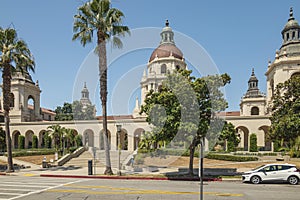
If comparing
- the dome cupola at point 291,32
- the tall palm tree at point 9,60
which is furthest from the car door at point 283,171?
the dome cupola at point 291,32

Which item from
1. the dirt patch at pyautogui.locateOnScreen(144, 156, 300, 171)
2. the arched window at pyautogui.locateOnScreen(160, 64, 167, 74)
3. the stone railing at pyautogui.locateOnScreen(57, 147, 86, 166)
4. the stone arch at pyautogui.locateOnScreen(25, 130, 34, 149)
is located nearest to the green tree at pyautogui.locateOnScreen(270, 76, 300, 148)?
the dirt patch at pyautogui.locateOnScreen(144, 156, 300, 171)

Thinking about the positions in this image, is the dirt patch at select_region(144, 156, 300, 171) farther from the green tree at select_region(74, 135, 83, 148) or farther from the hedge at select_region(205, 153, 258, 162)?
the green tree at select_region(74, 135, 83, 148)

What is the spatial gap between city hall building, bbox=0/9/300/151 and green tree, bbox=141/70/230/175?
23.3 metres

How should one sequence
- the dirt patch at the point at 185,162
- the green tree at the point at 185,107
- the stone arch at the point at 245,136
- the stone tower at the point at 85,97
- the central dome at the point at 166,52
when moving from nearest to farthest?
the green tree at the point at 185,107, the dirt patch at the point at 185,162, the stone arch at the point at 245,136, the central dome at the point at 166,52, the stone tower at the point at 85,97

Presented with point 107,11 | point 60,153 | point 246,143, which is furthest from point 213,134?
point 246,143

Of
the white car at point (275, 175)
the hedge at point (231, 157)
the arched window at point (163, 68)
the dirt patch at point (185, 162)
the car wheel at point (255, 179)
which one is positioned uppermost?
the arched window at point (163, 68)

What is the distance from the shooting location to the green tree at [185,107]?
1720cm

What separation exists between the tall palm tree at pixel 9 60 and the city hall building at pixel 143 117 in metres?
21.5

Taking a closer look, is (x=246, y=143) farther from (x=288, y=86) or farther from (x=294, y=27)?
(x=288, y=86)

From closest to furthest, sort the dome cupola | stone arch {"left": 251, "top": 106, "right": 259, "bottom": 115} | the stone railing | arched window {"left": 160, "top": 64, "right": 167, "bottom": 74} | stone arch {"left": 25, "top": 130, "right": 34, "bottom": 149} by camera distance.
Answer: the stone railing, the dome cupola, stone arch {"left": 25, "top": 130, "right": 34, "bottom": 149}, stone arch {"left": 251, "top": 106, "right": 259, "bottom": 115}, arched window {"left": 160, "top": 64, "right": 167, "bottom": 74}

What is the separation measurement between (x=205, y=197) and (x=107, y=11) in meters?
15.7

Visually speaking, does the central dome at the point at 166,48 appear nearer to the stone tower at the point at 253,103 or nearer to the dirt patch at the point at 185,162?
the stone tower at the point at 253,103

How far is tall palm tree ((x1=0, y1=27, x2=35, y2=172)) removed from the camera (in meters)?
23.2

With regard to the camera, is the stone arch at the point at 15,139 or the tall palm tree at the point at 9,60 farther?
the stone arch at the point at 15,139
